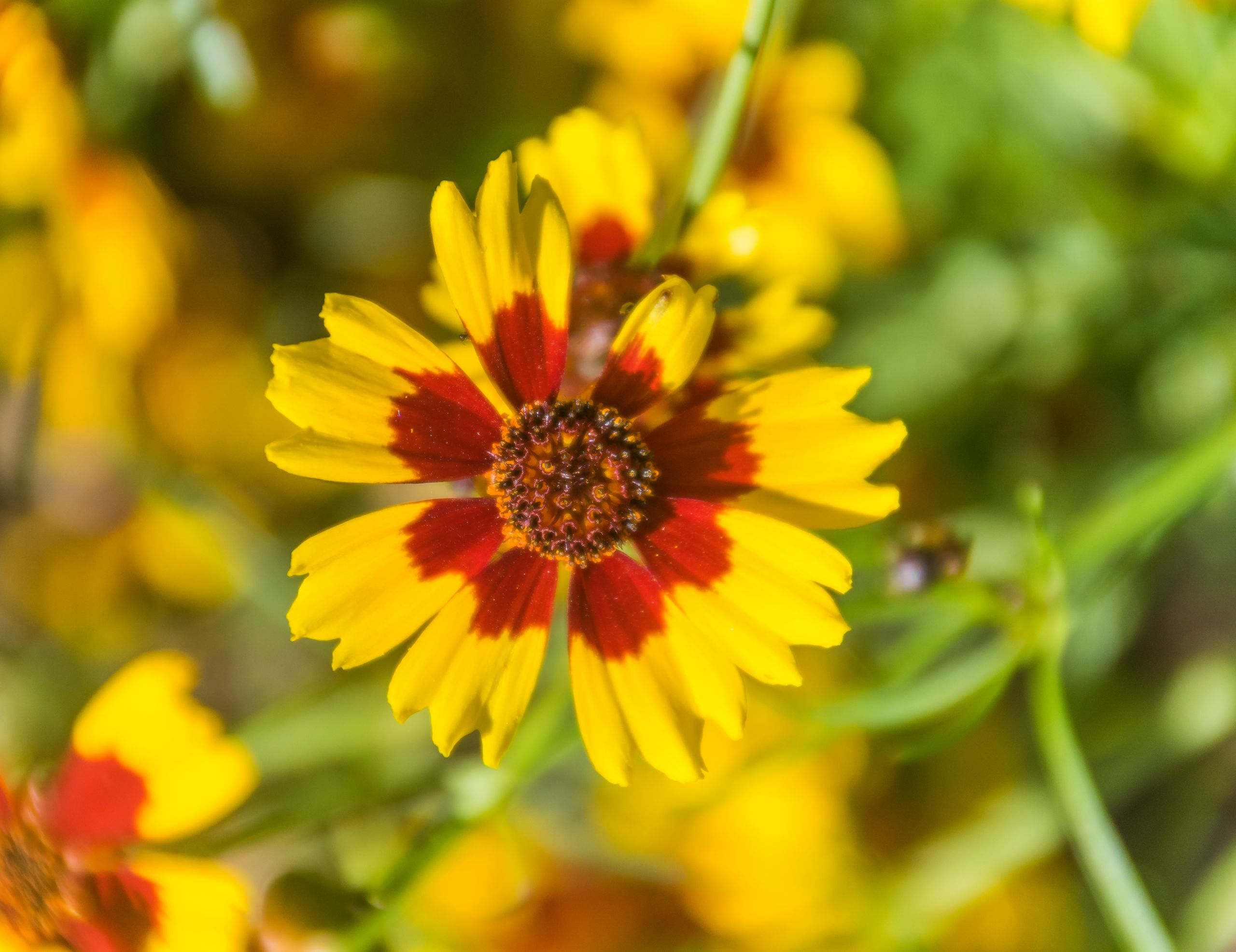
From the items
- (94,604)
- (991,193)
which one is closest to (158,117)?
(94,604)

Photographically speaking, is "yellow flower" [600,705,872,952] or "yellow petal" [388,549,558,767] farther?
"yellow flower" [600,705,872,952]

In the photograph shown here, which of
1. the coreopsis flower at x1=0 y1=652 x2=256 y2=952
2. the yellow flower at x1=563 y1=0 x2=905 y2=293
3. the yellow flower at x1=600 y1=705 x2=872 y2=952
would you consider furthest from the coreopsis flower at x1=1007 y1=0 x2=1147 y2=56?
the coreopsis flower at x1=0 y1=652 x2=256 y2=952

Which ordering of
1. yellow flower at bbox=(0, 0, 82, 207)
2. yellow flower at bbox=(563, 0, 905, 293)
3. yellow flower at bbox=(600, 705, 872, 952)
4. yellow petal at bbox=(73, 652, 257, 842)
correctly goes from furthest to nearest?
yellow flower at bbox=(600, 705, 872, 952) < yellow flower at bbox=(563, 0, 905, 293) < yellow flower at bbox=(0, 0, 82, 207) < yellow petal at bbox=(73, 652, 257, 842)

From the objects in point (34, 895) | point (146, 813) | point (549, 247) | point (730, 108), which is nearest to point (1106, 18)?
point (730, 108)

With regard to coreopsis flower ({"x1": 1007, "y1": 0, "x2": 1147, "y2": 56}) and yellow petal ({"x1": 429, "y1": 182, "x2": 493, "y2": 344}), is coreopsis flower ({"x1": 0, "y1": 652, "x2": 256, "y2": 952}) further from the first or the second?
coreopsis flower ({"x1": 1007, "y1": 0, "x2": 1147, "y2": 56})

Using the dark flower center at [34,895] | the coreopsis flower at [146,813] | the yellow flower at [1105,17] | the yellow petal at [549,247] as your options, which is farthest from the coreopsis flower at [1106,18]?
the dark flower center at [34,895]

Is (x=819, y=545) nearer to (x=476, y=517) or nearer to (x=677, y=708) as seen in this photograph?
(x=677, y=708)

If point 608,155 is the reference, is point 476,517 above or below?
below
